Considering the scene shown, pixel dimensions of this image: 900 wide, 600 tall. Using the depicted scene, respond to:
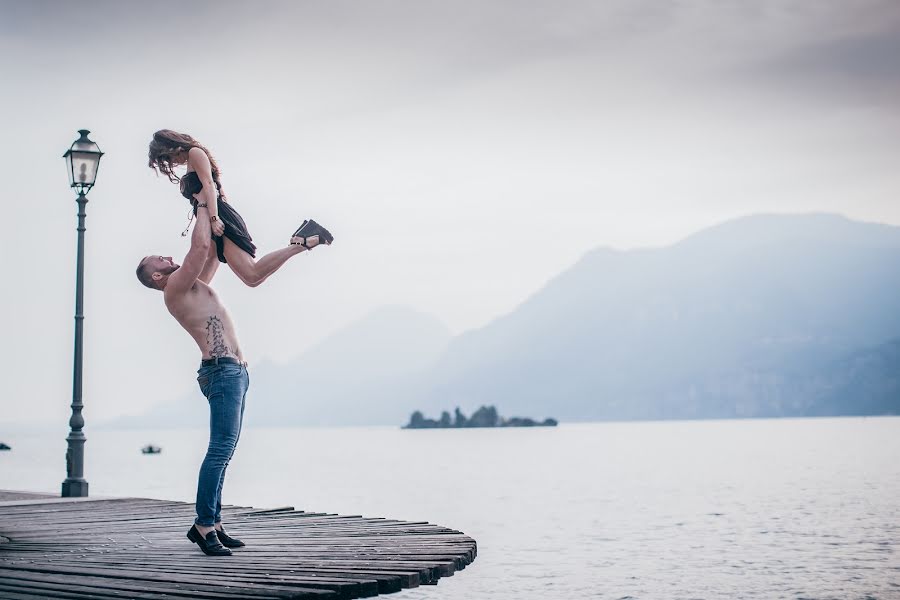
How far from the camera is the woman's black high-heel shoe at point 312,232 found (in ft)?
23.7

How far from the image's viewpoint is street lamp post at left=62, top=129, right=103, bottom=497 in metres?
16.3

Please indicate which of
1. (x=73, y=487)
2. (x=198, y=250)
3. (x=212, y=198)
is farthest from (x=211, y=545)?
(x=73, y=487)

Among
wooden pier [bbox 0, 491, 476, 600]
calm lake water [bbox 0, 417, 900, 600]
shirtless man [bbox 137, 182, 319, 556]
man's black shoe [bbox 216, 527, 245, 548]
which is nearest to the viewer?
wooden pier [bbox 0, 491, 476, 600]

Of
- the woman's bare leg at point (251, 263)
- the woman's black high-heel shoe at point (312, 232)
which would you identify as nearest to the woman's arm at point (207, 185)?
the woman's bare leg at point (251, 263)

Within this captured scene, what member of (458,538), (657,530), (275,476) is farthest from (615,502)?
(458,538)

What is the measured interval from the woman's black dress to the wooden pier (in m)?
2.20

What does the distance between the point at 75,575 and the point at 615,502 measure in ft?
172

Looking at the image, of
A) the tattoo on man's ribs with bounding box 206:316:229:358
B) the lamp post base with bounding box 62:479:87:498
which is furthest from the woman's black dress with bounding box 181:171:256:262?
the lamp post base with bounding box 62:479:87:498

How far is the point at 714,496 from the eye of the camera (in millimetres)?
59750

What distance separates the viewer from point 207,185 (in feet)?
25.1

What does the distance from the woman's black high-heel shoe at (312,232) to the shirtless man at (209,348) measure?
2.52 ft

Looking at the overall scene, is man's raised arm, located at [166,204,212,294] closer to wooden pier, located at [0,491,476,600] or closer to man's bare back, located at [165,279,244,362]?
man's bare back, located at [165,279,244,362]

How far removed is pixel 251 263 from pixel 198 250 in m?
0.38

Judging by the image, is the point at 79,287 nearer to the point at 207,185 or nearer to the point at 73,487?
the point at 73,487
